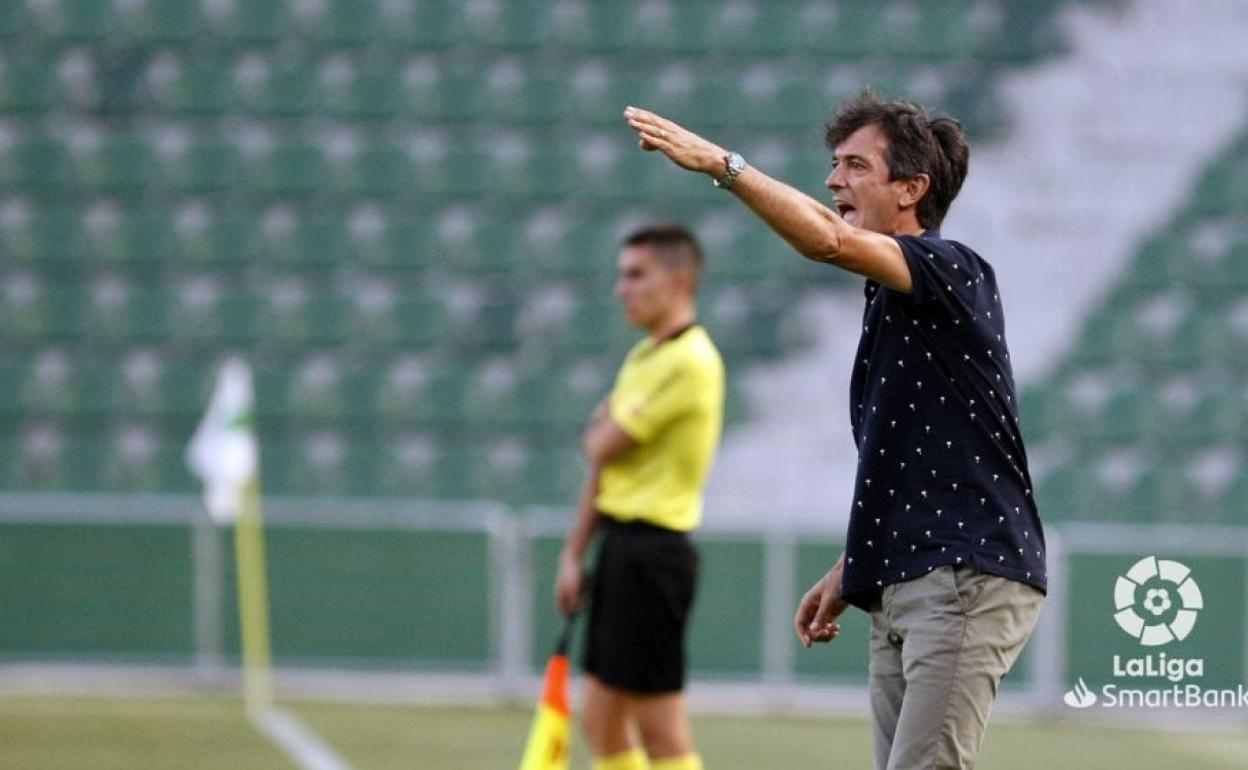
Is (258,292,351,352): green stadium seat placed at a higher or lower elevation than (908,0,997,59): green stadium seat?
lower

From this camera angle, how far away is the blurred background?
12430mm

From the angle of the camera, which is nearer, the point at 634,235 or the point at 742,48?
the point at 634,235

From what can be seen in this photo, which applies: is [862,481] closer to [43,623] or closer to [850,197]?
[850,197]

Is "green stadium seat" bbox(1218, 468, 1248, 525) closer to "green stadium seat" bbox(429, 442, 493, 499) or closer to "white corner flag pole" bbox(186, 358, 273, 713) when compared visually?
"green stadium seat" bbox(429, 442, 493, 499)

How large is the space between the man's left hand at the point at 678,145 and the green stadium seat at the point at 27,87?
955 centimetres

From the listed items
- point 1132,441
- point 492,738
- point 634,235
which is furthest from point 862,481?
point 1132,441

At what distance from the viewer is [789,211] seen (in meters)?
3.85

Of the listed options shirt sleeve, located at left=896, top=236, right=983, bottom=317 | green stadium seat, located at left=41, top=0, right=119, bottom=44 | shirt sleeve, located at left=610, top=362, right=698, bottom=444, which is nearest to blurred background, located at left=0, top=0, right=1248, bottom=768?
green stadium seat, located at left=41, top=0, right=119, bottom=44

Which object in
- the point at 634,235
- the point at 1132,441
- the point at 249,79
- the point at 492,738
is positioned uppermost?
the point at 249,79

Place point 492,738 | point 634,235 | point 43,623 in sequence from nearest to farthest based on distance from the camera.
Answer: point 634,235
point 492,738
point 43,623

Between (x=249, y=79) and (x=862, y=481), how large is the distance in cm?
920

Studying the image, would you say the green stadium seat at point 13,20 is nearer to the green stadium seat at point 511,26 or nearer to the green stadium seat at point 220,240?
the green stadium seat at point 220,240

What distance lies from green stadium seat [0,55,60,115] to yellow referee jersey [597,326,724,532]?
6828 millimetres

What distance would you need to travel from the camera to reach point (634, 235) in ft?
23.2
